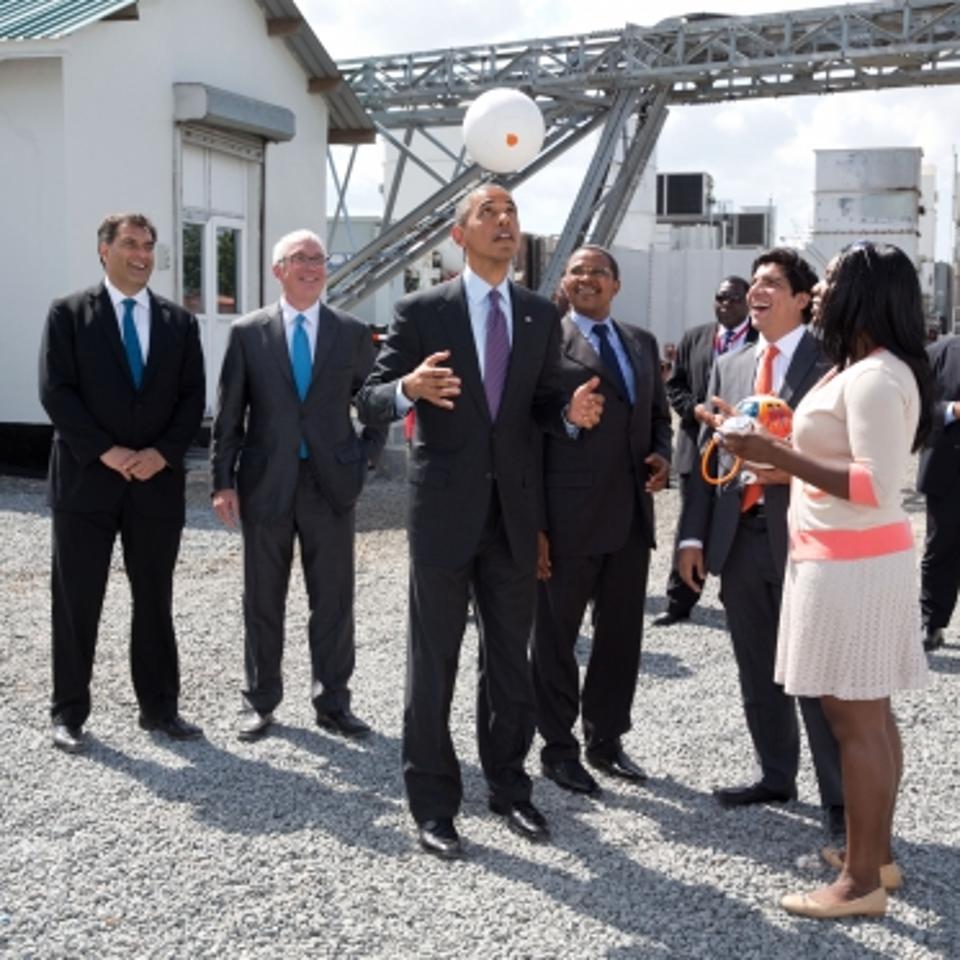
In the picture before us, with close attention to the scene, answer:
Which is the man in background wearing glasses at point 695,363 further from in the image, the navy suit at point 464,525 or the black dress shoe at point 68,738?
the black dress shoe at point 68,738

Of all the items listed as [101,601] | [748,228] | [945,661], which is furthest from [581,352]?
[748,228]

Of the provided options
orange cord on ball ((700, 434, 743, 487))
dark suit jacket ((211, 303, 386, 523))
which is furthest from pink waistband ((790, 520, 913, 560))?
dark suit jacket ((211, 303, 386, 523))

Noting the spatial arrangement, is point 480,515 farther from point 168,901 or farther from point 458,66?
point 458,66

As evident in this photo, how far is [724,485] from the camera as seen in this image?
439 cm

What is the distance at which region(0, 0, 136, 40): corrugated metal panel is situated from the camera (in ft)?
37.7

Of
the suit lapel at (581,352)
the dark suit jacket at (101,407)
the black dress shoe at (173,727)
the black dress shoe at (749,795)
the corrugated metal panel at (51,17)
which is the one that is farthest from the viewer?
the corrugated metal panel at (51,17)

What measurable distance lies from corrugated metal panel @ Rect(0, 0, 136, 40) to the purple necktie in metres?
8.92

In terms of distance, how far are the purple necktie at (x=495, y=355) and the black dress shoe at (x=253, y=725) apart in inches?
75.5

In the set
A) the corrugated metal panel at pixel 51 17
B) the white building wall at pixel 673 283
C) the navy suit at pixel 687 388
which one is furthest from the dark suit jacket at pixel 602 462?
the white building wall at pixel 673 283

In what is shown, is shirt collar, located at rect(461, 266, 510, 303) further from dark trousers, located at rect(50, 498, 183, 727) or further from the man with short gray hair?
dark trousers, located at rect(50, 498, 183, 727)

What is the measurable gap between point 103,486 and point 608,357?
207 centimetres

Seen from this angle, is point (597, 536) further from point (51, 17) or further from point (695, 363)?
point (51, 17)

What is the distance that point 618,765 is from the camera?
15.6 ft

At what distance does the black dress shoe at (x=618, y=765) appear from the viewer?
4711mm
